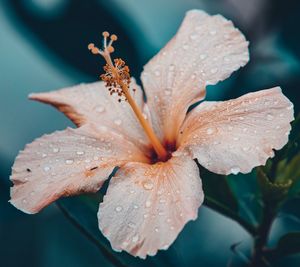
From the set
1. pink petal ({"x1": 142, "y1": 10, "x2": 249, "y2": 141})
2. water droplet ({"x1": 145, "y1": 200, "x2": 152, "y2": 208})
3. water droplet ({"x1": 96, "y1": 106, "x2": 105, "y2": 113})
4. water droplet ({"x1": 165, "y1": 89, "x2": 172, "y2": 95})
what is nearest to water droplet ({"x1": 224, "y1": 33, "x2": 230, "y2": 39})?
pink petal ({"x1": 142, "y1": 10, "x2": 249, "y2": 141})

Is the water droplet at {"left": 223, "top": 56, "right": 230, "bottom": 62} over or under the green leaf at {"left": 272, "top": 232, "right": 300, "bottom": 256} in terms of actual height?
over

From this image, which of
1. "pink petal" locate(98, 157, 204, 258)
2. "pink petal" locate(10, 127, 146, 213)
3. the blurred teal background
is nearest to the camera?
"pink petal" locate(98, 157, 204, 258)

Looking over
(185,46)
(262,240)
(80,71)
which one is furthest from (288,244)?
(80,71)

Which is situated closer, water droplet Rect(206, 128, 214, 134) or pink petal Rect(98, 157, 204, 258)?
pink petal Rect(98, 157, 204, 258)

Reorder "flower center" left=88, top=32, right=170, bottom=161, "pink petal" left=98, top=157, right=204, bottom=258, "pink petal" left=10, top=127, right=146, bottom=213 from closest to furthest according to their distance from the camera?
"pink petal" left=98, top=157, right=204, bottom=258 → "pink petal" left=10, top=127, right=146, bottom=213 → "flower center" left=88, top=32, right=170, bottom=161

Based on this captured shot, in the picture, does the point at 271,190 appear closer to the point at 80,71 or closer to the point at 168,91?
the point at 168,91

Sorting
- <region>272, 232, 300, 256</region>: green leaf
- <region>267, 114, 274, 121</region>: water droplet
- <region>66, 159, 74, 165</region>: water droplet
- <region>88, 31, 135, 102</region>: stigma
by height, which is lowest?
<region>272, 232, 300, 256</region>: green leaf

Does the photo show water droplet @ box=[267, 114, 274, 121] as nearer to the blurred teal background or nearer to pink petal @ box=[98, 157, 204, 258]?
pink petal @ box=[98, 157, 204, 258]
